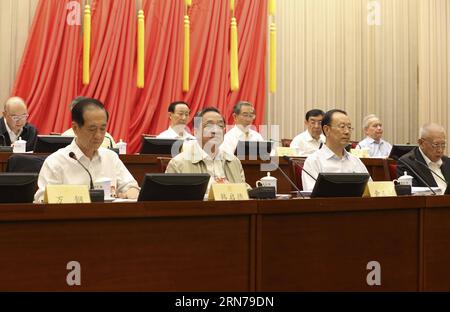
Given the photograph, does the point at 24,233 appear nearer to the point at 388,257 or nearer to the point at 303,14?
the point at 388,257

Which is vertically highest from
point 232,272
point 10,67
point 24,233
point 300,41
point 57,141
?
point 300,41

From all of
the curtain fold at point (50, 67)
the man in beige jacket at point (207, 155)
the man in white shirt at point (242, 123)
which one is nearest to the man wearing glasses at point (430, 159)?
the man in beige jacket at point (207, 155)

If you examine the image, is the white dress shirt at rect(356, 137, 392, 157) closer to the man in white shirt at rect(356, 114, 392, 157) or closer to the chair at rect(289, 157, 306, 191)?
the man in white shirt at rect(356, 114, 392, 157)

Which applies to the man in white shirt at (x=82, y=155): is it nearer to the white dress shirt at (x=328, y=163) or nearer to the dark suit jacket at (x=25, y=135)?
the white dress shirt at (x=328, y=163)

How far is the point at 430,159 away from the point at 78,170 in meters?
2.27

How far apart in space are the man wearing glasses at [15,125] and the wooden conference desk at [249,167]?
879mm

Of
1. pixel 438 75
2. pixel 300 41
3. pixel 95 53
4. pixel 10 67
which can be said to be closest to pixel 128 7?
pixel 95 53

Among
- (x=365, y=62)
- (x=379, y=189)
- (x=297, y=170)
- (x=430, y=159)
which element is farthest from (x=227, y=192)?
(x=365, y=62)

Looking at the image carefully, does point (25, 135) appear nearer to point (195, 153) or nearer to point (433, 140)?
point (195, 153)

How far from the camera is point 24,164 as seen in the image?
3.15m

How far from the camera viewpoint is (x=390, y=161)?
5.02 meters

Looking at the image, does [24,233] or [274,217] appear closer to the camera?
[24,233]

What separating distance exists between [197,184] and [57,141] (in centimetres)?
209

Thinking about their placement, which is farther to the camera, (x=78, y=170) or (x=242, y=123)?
(x=242, y=123)
